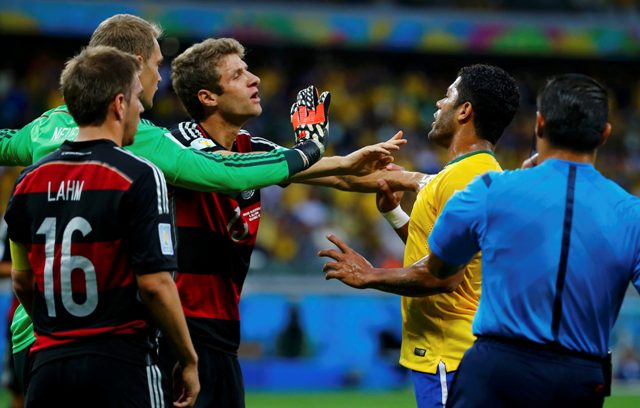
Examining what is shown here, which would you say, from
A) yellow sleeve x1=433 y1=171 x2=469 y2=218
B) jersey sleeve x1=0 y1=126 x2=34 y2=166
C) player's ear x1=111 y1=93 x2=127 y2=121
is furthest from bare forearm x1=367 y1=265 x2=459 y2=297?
jersey sleeve x1=0 y1=126 x2=34 y2=166

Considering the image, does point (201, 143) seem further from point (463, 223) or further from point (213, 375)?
Result: point (463, 223)

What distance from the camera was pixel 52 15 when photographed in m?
19.6

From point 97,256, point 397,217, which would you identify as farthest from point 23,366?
point 397,217

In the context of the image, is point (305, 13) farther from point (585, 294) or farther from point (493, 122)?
point (585, 294)

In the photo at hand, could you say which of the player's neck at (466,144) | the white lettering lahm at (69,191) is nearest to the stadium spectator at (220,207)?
the player's neck at (466,144)

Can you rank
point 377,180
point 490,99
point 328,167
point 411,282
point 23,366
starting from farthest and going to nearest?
point 377,180 → point 490,99 → point 328,167 → point 411,282 → point 23,366

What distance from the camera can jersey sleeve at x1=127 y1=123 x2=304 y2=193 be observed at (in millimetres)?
4691

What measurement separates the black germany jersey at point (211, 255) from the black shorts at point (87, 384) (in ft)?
3.60

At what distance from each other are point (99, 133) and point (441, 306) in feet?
6.99

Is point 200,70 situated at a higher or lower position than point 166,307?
higher

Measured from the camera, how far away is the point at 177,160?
469cm

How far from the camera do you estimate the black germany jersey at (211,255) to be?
5078 millimetres

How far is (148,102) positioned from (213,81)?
55 centimetres

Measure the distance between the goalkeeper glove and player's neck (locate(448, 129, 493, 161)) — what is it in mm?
779
